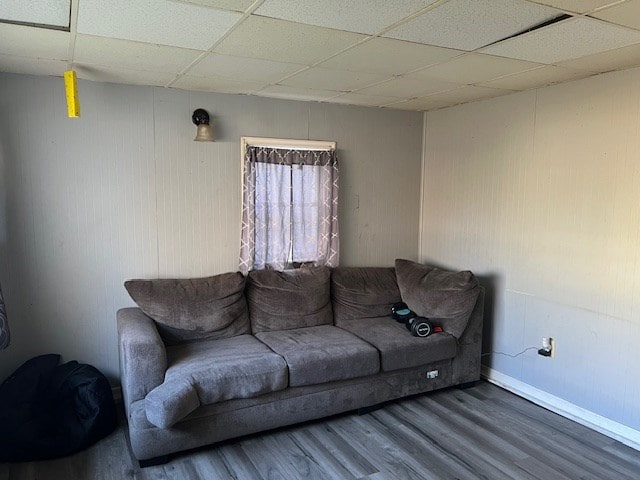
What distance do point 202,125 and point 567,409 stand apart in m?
3.21

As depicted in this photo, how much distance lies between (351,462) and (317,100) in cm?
268

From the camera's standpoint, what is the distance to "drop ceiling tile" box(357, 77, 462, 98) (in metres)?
3.18

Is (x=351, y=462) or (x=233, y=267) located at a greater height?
(x=233, y=267)

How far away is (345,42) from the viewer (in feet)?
7.68

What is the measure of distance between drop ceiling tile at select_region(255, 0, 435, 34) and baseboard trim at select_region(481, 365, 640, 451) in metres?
2.74

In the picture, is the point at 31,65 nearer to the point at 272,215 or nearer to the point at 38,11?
the point at 38,11

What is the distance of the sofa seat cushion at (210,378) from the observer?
249cm

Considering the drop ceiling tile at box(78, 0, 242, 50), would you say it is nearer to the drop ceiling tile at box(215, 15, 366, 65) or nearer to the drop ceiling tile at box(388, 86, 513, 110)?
the drop ceiling tile at box(215, 15, 366, 65)

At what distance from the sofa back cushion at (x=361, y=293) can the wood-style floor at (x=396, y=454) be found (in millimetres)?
849

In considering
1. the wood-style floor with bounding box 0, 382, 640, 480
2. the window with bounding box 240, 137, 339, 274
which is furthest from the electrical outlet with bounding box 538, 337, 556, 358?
the window with bounding box 240, 137, 339, 274

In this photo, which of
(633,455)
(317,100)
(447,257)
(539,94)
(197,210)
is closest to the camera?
(633,455)

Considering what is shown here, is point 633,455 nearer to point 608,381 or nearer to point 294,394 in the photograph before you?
point 608,381

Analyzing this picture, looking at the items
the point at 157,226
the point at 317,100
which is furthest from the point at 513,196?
the point at 157,226

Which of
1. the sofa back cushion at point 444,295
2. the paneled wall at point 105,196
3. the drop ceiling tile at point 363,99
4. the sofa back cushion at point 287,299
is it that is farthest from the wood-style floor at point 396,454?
the drop ceiling tile at point 363,99
